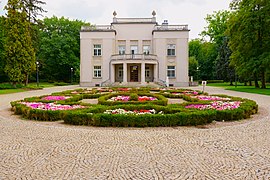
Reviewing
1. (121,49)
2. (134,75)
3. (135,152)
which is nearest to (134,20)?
(121,49)

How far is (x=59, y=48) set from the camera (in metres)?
52.0

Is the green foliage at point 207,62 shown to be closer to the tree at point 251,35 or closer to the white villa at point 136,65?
the white villa at point 136,65

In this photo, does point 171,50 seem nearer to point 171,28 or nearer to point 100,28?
point 171,28

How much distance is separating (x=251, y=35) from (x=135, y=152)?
88.7 ft

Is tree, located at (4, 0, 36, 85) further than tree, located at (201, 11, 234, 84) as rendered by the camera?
No

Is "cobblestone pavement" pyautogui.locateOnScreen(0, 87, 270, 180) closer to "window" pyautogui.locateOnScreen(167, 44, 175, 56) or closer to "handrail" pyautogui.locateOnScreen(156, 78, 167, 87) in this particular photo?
"handrail" pyautogui.locateOnScreen(156, 78, 167, 87)

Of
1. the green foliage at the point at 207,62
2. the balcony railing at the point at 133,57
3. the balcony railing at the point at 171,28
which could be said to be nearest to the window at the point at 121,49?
the balcony railing at the point at 133,57

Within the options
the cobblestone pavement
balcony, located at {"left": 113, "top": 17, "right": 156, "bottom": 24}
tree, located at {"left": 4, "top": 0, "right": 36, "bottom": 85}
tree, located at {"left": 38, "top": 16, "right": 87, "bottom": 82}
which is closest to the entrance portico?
balcony, located at {"left": 113, "top": 17, "right": 156, "bottom": 24}

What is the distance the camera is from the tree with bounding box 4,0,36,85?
97.9 ft

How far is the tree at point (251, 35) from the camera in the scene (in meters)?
26.8

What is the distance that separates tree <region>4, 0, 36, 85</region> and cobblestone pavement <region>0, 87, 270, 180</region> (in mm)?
24505

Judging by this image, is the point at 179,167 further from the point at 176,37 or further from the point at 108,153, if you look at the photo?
the point at 176,37

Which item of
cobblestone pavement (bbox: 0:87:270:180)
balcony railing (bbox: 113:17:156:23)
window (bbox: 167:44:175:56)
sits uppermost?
balcony railing (bbox: 113:17:156:23)

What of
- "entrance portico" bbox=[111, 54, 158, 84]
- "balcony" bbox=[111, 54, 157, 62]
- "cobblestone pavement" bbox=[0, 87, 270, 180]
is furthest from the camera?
"balcony" bbox=[111, 54, 157, 62]
